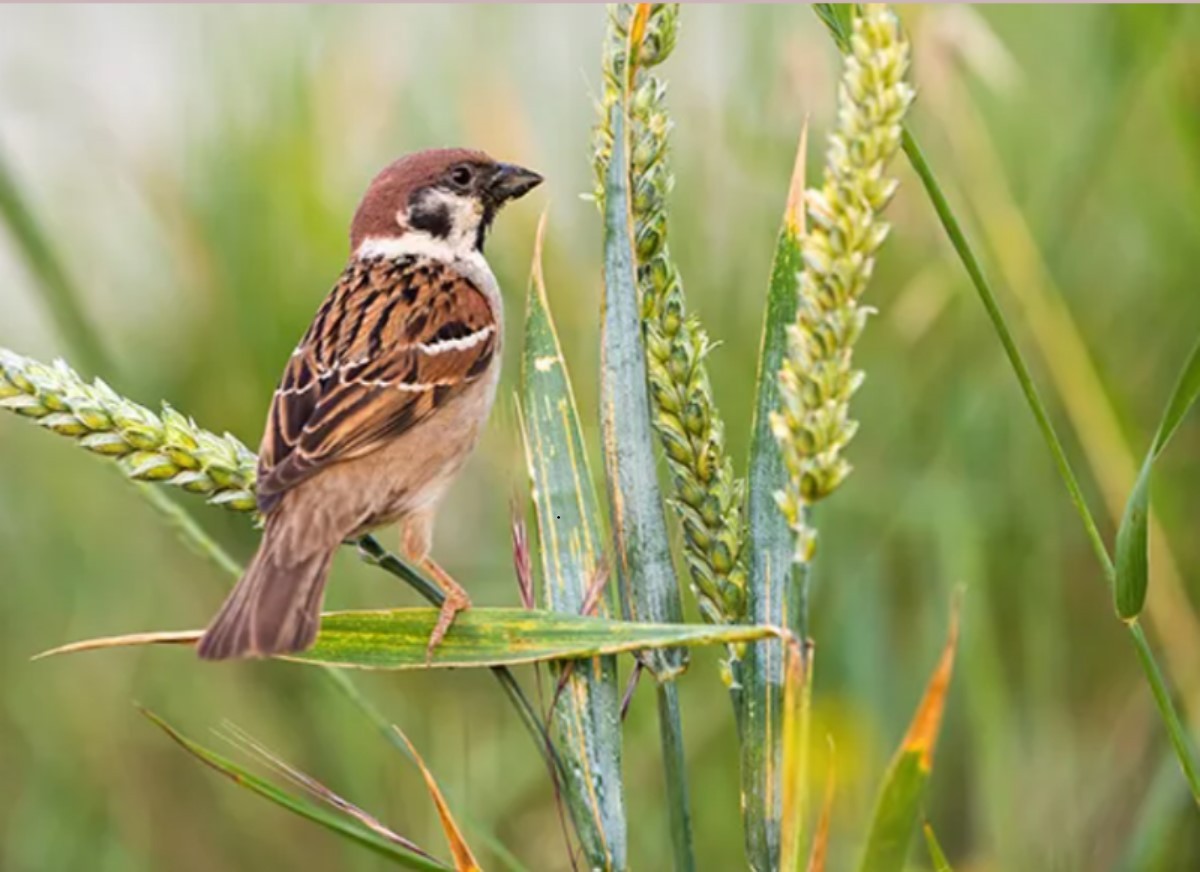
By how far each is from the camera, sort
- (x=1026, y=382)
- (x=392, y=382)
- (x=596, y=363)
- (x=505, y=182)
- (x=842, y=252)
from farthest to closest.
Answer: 1. (x=596, y=363)
2. (x=505, y=182)
3. (x=392, y=382)
4. (x=1026, y=382)
5. (x=842, y=252)

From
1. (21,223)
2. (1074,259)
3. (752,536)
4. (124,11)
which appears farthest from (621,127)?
(124,11)

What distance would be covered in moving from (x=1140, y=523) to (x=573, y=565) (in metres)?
0.49

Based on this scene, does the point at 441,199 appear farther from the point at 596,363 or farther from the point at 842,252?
the point at 842,252

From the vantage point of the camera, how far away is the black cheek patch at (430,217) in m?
2.65

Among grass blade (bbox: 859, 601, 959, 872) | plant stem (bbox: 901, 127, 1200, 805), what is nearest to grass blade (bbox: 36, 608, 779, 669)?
grass blade (bbox: 859, 601, 959, 872)

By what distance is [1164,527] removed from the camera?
9.65 ft

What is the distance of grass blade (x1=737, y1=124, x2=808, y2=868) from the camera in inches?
57.0

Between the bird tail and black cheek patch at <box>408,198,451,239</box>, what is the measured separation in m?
0.91

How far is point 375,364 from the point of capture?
2.32m

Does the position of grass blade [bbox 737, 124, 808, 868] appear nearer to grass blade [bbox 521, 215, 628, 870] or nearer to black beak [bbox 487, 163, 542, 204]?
grass blade [bbox 521, 215, 628, 870]

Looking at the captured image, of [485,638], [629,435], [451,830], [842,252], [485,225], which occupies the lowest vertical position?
[451,830]

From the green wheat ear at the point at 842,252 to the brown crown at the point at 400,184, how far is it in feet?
4.66

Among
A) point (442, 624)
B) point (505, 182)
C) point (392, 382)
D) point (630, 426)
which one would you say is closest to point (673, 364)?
point (630, 426)

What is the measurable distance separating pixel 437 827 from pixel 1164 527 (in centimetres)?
134
